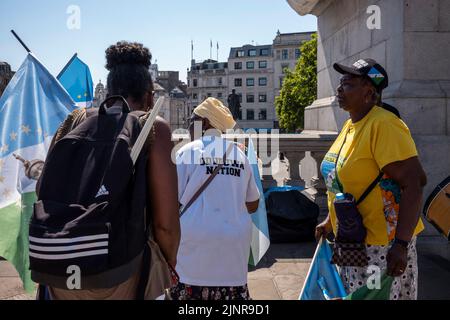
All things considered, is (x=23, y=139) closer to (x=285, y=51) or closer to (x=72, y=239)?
(x=72, y=239)

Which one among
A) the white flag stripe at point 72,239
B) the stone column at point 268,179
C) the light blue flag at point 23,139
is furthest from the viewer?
the stone column at point 268,179

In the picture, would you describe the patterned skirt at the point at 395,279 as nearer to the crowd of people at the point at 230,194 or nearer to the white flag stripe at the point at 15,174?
the crowd of people at the point at 230,194

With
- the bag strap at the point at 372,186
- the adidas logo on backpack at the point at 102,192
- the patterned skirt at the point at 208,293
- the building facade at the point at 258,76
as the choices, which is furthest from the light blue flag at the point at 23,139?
the building facade at the point at 258,76

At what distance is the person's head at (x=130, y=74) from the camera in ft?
6.86

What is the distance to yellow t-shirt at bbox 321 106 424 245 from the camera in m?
2.46

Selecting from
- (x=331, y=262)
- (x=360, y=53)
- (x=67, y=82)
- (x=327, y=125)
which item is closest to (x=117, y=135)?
(x=331, y=262)

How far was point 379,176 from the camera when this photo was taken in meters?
2.53

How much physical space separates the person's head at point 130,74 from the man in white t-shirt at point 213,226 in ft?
2.67

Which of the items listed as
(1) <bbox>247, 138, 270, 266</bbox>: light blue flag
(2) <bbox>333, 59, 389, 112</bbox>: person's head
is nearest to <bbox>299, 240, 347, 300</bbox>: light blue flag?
(1) <bbox>247, 138, 270, 266</bbox>: light blue flag

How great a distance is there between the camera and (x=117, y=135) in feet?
5.84

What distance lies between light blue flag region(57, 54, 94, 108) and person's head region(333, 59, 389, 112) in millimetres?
3564

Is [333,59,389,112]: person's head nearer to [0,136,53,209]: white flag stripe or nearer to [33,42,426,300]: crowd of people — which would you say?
[33,42,426,300]: crowd of people
